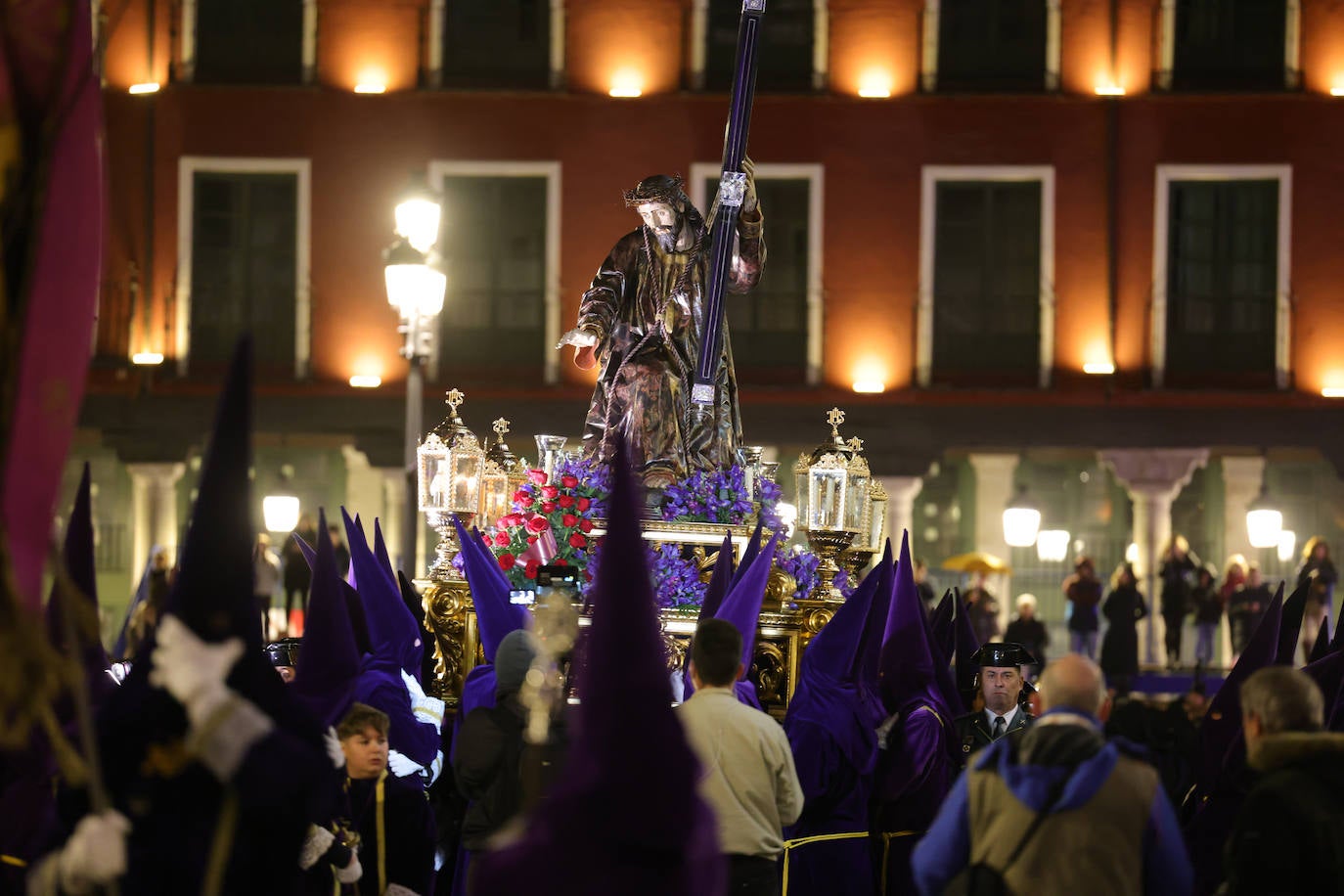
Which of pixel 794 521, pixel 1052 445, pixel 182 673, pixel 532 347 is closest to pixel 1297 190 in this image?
pixel 1052 445

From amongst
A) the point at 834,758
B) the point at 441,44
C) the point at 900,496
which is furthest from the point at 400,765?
the point at 441,44

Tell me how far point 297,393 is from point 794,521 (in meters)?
15.1

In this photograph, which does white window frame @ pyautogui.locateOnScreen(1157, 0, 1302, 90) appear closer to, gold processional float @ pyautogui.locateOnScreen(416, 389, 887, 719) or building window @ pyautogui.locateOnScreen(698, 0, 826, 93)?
building window @ pyautogui.locateOnScreen(698, 0, 826, 93)

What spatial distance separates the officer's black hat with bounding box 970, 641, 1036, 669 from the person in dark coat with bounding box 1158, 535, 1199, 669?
42.4 ft

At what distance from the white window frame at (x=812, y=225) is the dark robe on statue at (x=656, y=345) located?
13900 millimetres

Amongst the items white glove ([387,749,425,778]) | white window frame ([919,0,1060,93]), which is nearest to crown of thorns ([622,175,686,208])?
white glove ([387,749,425,778])

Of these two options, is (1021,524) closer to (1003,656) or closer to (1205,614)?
(1205,614)

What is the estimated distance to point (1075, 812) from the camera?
4.70 m

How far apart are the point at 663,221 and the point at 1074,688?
18.6 ft

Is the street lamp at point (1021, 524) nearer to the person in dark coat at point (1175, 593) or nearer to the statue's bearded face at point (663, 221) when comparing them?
the person in dark coat at point (1175, 593)

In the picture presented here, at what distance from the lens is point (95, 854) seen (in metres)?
3.96

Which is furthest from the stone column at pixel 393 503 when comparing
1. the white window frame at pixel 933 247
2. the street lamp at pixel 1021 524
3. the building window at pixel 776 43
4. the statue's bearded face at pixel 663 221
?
the statue's bearded face at pixel 663 221

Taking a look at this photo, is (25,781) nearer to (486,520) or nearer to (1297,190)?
(486,520)

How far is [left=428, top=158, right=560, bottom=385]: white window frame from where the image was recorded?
80.1 feet
